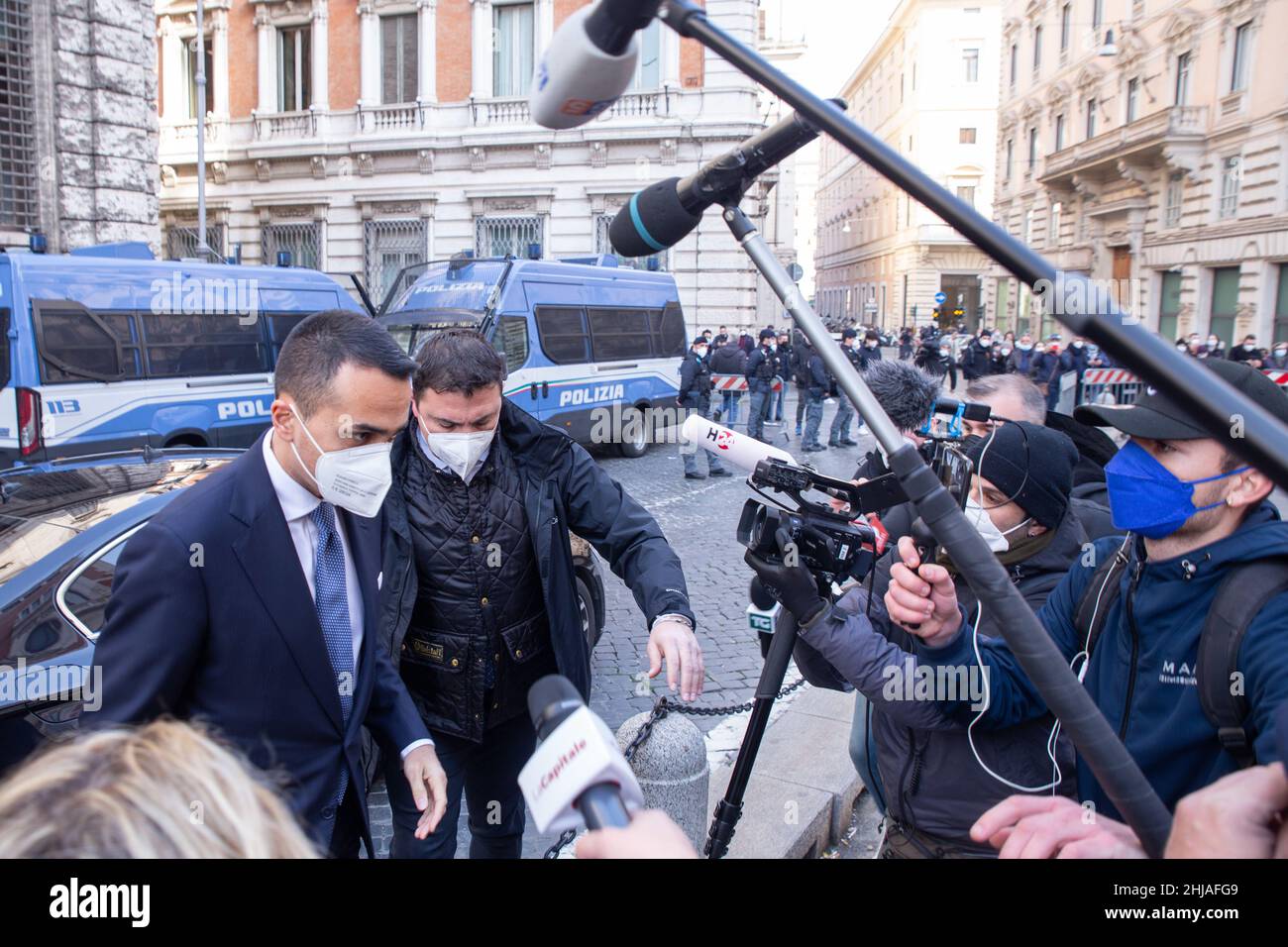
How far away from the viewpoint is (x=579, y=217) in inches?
929

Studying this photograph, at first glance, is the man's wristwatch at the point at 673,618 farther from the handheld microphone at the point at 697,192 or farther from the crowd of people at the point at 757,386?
the crowd of people at the point at 757,386

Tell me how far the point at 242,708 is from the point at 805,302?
1.48m

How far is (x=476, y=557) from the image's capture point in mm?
2822

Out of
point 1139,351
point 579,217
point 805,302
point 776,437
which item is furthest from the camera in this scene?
point 579,217

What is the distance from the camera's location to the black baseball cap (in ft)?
5.84

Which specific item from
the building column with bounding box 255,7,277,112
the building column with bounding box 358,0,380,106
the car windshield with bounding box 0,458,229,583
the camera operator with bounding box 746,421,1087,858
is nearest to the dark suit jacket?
the camera operator with bounding box 746,421,1087,858

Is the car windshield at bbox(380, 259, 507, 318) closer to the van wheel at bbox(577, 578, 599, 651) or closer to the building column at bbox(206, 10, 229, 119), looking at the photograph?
the van wheel at bbox(577, 578, 599, 651)

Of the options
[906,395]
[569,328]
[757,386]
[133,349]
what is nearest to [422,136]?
[569,328]

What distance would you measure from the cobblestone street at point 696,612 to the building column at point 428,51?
50.8ft

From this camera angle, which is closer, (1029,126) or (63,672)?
(63,672)

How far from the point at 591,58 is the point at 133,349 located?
9297 mm

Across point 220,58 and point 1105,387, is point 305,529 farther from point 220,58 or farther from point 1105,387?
point 220,58
